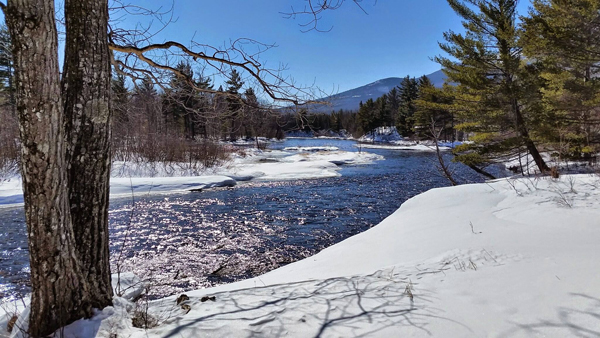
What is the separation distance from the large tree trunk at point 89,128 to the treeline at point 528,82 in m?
9.50

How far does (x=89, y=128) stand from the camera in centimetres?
198

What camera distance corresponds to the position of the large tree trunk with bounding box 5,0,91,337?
154cm

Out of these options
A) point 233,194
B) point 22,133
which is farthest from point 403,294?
point 233,194

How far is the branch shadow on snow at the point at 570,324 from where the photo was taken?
62.5 inches

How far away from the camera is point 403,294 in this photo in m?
2.41

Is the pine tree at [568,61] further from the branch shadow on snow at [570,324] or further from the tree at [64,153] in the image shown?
the tree at [64,153]

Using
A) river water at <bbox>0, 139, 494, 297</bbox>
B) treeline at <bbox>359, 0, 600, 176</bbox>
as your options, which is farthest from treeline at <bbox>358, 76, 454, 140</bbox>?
river water at <bbox>0, 139, 494, 297</bbox>

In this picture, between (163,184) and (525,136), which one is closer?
(525,136)

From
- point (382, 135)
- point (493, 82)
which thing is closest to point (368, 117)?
point (382, 135)

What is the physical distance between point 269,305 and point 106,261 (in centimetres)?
128

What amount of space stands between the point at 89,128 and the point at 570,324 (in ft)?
10.5

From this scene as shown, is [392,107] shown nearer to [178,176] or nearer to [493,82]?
[493,82]

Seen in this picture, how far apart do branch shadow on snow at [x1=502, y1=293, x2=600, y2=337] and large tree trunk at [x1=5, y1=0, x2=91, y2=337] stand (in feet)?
8.70

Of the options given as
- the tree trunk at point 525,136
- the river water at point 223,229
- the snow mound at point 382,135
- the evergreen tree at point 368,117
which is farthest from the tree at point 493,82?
the evergreen tree at point 368,117
